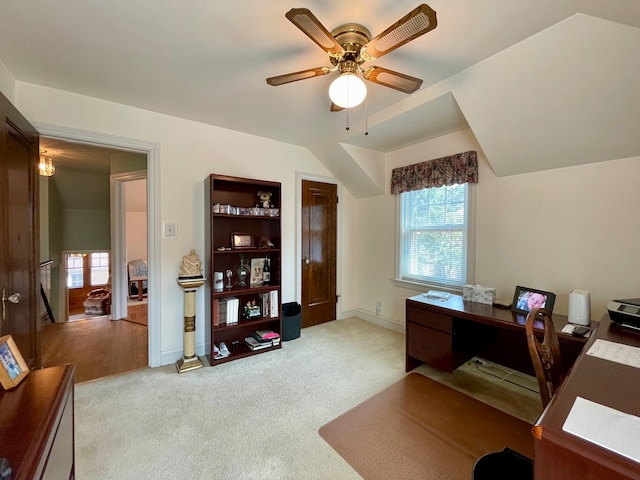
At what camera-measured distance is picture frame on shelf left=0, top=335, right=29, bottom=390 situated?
92 cm

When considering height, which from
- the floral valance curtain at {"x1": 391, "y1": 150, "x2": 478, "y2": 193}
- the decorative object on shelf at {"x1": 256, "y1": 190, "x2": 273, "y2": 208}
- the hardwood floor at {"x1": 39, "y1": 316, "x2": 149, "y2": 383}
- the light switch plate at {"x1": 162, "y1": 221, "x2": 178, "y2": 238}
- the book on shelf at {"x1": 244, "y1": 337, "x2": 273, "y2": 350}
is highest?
the floral valance curtain at {"x1": 391, "y1": 150, "x2": 478, "y2": 193}

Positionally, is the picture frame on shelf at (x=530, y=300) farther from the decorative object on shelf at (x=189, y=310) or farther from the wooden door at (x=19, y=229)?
the wooden door at (x=19, y=229)

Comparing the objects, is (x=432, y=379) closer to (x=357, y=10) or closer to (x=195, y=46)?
(x=357, y=10)

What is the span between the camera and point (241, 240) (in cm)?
305

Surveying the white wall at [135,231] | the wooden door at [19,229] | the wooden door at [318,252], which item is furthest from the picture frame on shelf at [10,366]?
the white wall at [135,231]

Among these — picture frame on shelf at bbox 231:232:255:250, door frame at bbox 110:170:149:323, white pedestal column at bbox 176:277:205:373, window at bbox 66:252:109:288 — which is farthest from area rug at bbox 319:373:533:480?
window at bbox 66:252:109:288

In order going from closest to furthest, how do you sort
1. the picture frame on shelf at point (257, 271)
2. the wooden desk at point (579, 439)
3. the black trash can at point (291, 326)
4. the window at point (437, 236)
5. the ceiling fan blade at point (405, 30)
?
the wooden desk at point (579, 439)
the ceiling fan blade at point (405, 30)
the window at point (437, 236)
the picture frame on shelf at point (257, 271)
the black trash can at point (291, 326)

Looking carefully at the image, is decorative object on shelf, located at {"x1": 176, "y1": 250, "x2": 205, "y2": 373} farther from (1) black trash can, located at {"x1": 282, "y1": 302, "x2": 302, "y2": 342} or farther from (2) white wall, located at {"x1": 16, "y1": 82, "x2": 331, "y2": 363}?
(1) black trash can, located at {"x1": 282, "y1": 302, "x2": 302, "y2": 342}

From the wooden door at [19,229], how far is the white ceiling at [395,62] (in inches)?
20.9

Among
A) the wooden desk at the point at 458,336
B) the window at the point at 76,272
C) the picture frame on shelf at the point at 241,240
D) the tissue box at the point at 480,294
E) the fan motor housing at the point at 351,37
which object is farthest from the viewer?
the window at the point at 76,272

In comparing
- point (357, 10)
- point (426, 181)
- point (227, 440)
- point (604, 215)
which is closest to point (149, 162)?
point (357, 10)

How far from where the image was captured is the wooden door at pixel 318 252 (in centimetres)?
368

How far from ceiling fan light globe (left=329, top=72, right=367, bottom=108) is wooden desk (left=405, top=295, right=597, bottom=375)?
70.1 inches

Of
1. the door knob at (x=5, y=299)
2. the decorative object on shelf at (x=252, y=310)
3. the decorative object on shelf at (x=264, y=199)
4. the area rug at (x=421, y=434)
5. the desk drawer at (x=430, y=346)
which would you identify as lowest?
the area rug at (x=421, y=434)
